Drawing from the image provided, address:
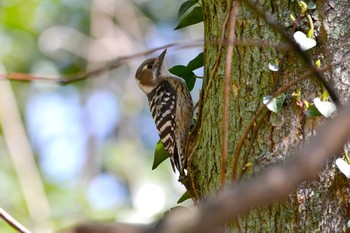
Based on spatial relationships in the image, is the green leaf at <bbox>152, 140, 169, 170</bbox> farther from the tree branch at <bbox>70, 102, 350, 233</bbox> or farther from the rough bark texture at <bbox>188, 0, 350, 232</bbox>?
the tree branch at <bbox>70, 102, 350, 233</bbox>

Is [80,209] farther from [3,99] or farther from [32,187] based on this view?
[3,99]

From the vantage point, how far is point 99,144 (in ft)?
27.1

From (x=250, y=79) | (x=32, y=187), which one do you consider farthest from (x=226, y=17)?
(x=32, y=187)

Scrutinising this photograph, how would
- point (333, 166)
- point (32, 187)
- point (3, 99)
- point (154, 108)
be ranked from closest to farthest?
point (333, 166), point (154, 108), point (32, 187), point (3, 99)

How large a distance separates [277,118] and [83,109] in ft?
21.3

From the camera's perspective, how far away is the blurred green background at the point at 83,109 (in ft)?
21.7

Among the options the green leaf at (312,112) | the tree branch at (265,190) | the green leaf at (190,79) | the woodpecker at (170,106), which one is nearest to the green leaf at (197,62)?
the green leaf at (190,79)

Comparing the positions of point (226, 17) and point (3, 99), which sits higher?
point (3, 99)

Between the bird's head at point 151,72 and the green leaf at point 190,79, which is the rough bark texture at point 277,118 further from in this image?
the bird's head at point 151,72

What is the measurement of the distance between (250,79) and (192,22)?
2.68 ft

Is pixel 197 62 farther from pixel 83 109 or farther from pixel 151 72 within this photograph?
pixel 83 109

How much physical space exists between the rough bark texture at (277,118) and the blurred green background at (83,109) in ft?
11.4

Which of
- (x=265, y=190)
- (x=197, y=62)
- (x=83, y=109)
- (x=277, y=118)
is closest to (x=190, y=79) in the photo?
(x=197, y=62)

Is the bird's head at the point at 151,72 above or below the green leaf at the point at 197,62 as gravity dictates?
above
